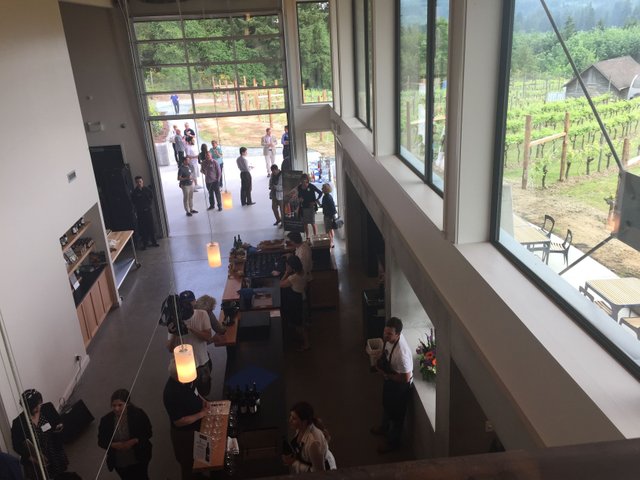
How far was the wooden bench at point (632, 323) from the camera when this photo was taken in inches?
94.6

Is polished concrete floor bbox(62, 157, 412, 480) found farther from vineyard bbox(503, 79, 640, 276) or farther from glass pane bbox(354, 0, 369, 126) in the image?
vineyard bbox(503, 79, 640, 276)

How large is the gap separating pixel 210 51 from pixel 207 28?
490 mm

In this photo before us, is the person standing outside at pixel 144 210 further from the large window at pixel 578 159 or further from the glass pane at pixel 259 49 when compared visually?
the large window at pixel 578 159

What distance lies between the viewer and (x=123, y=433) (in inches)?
197

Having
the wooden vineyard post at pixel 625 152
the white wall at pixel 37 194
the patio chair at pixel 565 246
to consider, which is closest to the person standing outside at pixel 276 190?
the white wall at pixel 37 194

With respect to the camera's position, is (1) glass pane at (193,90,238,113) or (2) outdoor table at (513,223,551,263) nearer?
(2) outdoor table at (513,223,551,263)

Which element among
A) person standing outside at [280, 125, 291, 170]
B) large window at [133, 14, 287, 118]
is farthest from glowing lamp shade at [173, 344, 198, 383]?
large window at [133, 14, 287, 118]

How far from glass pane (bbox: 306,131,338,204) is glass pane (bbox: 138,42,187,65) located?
3.46 meters

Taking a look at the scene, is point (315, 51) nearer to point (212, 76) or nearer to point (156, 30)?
point (212, 76)

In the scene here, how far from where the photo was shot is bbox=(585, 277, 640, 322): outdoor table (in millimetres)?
2422

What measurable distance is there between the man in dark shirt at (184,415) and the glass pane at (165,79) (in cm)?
904

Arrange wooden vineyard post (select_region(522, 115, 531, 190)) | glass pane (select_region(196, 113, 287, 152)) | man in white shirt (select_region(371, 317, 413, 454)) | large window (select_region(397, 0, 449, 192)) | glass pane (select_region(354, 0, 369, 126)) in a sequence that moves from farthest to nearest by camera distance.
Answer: glass pane (select_region(196, 113, 287, 152)) → glass pane (select_region(354, 0, 369, 126)) → man in white shirt (select_region(371, 317, 413, 454)) → large window (select_region(397, 0, 449, 192)) → wooden vineyard post (select_region(522, 115, 531, 190))

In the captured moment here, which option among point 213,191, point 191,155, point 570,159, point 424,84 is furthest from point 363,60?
point 191,155

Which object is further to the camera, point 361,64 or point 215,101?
point 215,101
